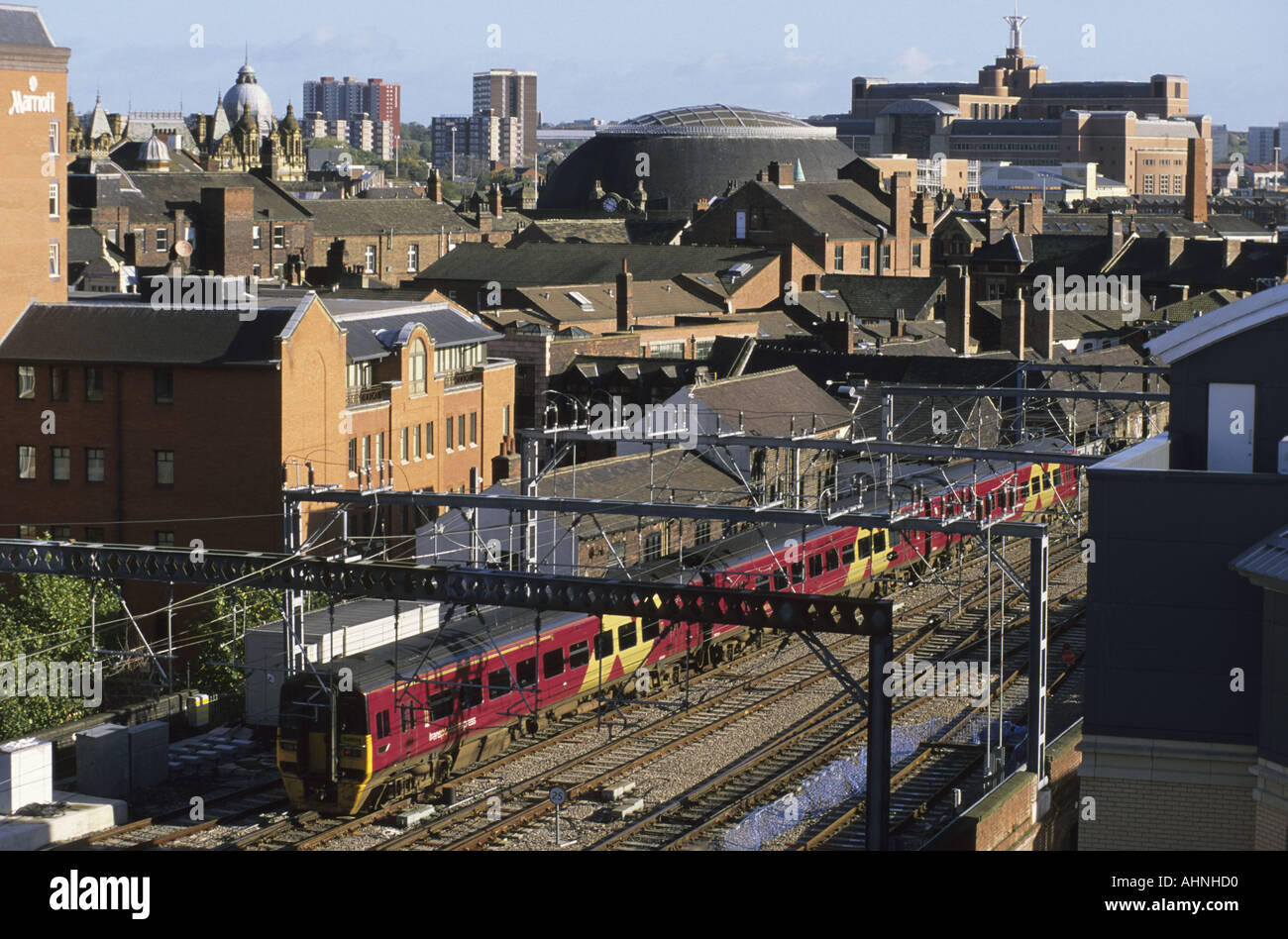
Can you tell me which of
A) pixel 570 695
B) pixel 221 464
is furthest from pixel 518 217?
pixel 570 695

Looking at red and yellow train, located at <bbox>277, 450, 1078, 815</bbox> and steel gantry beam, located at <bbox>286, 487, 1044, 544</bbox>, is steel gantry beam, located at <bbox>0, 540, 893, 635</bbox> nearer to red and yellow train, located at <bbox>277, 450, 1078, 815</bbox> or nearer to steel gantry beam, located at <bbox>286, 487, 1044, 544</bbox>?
red and yellow train, located at <bbox>277, 450, 1078, 815</bbox>

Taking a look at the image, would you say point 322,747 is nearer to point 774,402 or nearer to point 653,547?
point 653,547

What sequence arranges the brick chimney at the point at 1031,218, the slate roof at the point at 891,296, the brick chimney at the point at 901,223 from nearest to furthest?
the slate roof at the point at 891,296, the brick chimney at the point at 901,223, the brick chimney at the point at 1031,218

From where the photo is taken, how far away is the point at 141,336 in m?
46.4

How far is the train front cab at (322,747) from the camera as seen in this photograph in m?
29.4

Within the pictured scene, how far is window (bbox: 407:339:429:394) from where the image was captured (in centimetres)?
5075

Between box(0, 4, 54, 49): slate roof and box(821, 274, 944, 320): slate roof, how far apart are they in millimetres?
42404

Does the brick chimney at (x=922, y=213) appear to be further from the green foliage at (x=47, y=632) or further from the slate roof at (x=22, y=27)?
Result: the green foliage at (x=47, y=632)

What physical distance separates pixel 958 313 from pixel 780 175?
131 ft

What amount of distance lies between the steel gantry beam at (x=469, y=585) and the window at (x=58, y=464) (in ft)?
55.9

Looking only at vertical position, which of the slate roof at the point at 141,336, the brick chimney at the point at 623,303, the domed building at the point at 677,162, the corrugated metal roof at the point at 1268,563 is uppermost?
the domed building at the point at 677,162

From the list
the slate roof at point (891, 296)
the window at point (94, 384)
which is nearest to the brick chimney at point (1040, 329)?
the slate roof at point (891, 296)

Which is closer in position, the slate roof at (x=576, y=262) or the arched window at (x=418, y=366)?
the arched window at (x=418, y=366)
